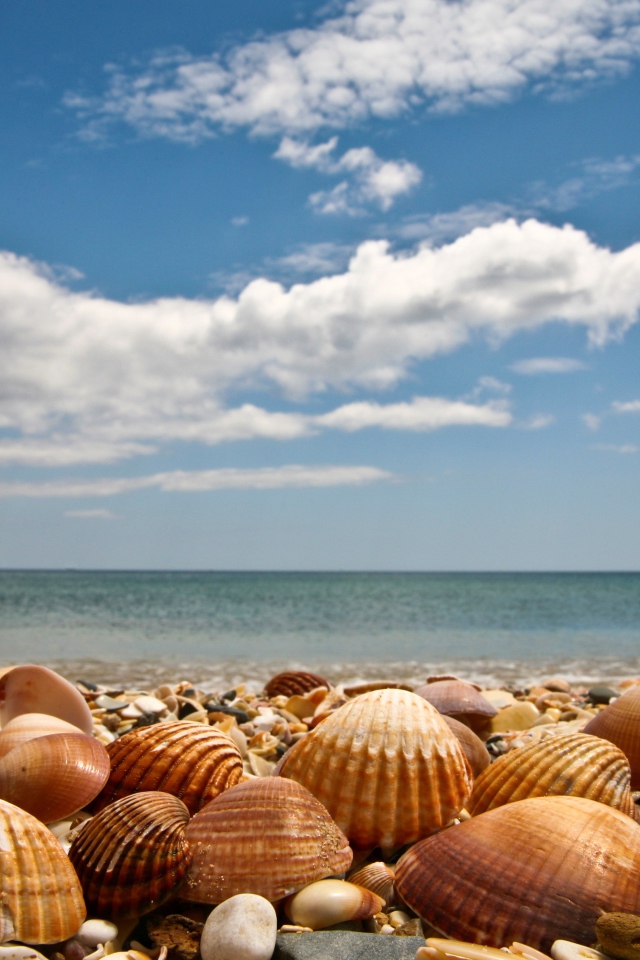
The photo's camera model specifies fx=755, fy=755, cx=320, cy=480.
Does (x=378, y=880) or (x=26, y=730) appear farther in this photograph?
(x=26, y=730)

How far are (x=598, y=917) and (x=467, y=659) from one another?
12.9 meters

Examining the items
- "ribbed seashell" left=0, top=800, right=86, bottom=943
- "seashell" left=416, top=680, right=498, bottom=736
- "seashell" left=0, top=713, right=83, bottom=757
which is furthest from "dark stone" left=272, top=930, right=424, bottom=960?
"seashell" left=416, top=680, right=498, bottom=736

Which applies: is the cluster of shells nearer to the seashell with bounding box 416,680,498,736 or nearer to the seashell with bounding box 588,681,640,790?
the seashell with bounding box 588,681,640,790

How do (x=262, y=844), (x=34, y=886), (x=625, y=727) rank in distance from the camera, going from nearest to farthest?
(x=34, y=886) → (x=262, y=844) → (x=625, y=727)

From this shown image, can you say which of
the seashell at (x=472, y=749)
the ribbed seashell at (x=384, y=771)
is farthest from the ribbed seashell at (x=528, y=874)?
the seashell at (x=472, y=749)

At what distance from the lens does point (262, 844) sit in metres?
2.89

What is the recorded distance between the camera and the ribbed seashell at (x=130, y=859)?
9.05ft

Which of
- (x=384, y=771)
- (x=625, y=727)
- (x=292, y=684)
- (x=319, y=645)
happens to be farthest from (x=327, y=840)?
(x=319, y=645)

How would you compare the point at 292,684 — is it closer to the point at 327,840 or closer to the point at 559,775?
the point at 559,775

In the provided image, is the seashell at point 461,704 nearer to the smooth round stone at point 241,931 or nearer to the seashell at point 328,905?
the seashell at point 328,905

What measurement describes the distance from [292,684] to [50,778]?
17.4 ft

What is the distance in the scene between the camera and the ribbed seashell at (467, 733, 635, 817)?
352cm

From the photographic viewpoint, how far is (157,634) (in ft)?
67.5

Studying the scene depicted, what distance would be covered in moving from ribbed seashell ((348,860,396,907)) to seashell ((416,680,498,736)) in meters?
2.57
